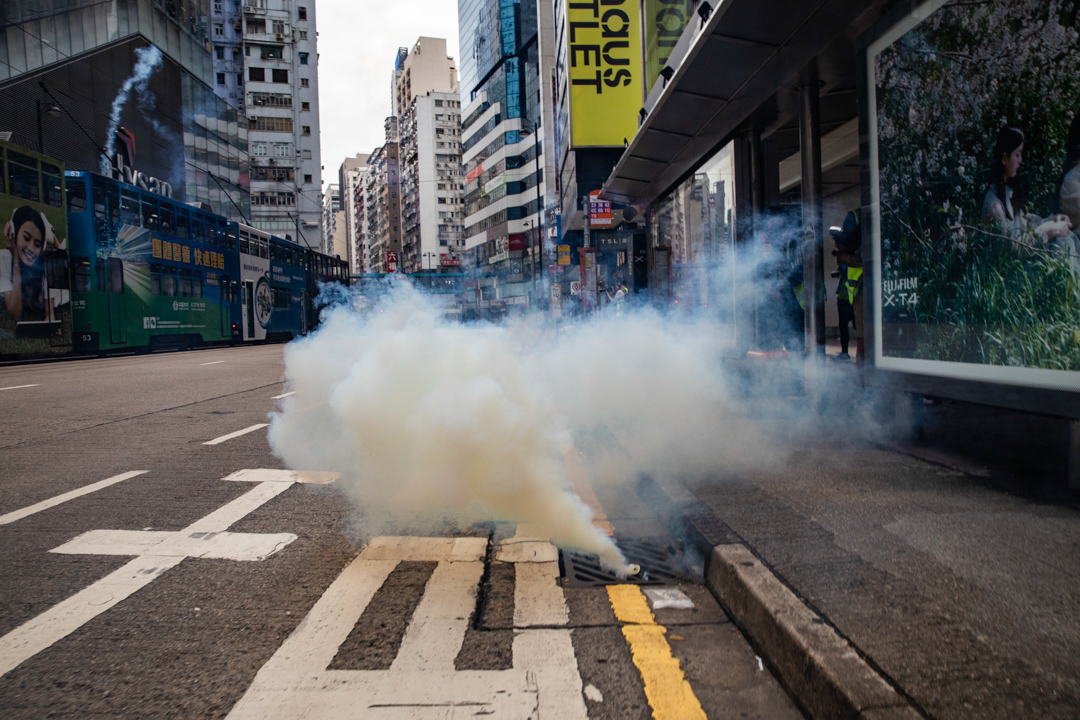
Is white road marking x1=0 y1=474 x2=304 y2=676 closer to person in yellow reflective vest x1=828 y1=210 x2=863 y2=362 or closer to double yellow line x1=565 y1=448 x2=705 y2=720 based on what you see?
double yellow line x1=565 y1=448 x2=705 y2=720

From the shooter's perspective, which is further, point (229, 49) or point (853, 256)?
point (229, 49)

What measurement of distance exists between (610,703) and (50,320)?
1999 centimetres

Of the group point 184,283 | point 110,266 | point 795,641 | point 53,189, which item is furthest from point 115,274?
point 795,641

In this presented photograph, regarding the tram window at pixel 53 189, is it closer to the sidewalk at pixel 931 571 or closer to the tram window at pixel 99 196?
the tram window at pixel 99 196

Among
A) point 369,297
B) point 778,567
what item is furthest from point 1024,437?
point 369,297

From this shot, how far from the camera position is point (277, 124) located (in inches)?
2680

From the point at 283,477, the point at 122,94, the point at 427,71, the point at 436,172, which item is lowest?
the point at 283,477

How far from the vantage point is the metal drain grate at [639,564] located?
9.62 feet

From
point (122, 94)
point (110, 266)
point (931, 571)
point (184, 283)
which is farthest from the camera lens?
point (122, 94)

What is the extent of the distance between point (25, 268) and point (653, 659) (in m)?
19.4

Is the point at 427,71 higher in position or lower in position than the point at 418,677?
higher

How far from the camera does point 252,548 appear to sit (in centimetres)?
329

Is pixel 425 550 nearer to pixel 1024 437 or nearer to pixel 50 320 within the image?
pixel 1024 437

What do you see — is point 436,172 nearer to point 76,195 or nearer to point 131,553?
point 76,195
